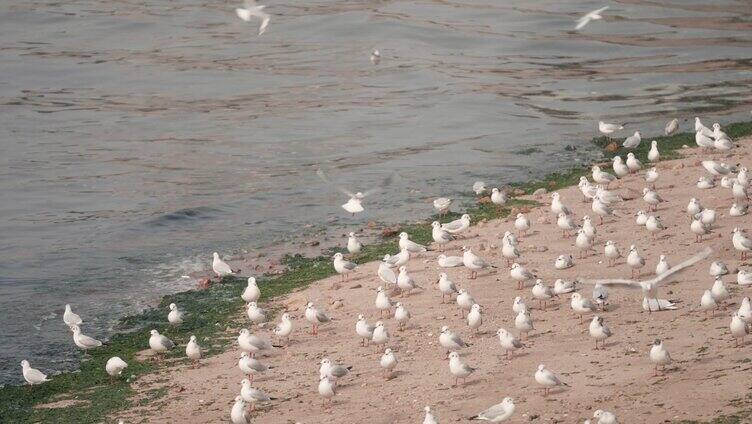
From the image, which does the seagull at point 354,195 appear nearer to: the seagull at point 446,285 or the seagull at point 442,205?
the seagull at point 442,205

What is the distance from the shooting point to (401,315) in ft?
54.3

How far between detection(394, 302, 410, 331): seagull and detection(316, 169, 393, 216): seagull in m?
7.47

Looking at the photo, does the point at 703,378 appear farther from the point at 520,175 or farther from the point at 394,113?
the point at 394,113

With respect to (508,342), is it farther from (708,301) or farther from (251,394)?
(251,394)

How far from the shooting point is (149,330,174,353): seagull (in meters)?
16.9

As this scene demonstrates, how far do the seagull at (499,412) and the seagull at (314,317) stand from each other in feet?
14.7

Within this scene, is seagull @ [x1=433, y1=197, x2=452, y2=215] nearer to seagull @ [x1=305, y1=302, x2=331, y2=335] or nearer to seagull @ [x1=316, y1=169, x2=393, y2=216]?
seagull @ [x1=316, y1=169, x2=393, y2=216]

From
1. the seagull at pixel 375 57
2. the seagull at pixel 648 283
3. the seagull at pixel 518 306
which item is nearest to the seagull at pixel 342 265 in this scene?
the seagull at pixel 518 306

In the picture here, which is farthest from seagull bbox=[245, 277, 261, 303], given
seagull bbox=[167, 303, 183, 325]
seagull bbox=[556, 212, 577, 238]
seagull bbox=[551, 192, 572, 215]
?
seagull bbox=[551, 192, 572, 215]

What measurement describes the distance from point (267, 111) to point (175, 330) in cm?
1889

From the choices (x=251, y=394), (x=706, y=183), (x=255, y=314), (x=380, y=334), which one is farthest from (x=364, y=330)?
(x=706, y=183)

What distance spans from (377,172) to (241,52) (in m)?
16.4

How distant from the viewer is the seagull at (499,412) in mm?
12703

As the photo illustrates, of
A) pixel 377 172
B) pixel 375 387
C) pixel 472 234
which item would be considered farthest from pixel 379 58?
pixel 375 387
